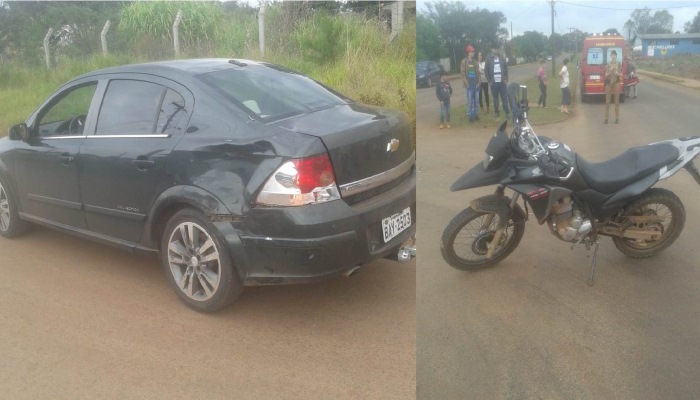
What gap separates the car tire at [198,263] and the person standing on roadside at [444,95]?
2.08 meters

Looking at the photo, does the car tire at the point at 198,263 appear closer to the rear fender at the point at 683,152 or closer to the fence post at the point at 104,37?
the fence post at the point at 104,37

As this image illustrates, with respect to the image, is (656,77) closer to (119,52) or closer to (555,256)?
(555,256)

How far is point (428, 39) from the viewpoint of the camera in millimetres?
1244

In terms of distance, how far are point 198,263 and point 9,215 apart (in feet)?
7.26

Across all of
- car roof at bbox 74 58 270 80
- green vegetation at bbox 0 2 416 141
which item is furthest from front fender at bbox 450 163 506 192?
green vegetation at bbox 0 2 416 141

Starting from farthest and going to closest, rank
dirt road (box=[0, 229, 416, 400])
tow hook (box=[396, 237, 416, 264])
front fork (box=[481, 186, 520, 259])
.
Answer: dirt road (box=[0, 229, 416, 400])
tow hook (box=[396, 237, 416, 264])
front fork (box=[481, 186, 520, 259])

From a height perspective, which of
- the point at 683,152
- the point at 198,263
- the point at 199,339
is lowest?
the point at 199,339

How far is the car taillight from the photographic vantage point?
115 inches

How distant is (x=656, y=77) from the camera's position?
4.34 feet

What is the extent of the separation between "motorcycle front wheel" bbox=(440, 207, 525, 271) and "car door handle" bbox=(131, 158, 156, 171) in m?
2.12

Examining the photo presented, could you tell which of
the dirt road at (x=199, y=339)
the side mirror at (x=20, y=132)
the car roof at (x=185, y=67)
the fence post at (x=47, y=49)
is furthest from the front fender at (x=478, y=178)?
the fence post at (x=47, y=49)

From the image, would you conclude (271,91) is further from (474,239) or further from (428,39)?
(428,39)

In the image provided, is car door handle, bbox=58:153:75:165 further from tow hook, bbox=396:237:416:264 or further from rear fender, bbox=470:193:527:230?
rear fender, bbox=470:193:527:230

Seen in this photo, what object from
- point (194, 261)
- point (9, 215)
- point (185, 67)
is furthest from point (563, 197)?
point (9, 215)
